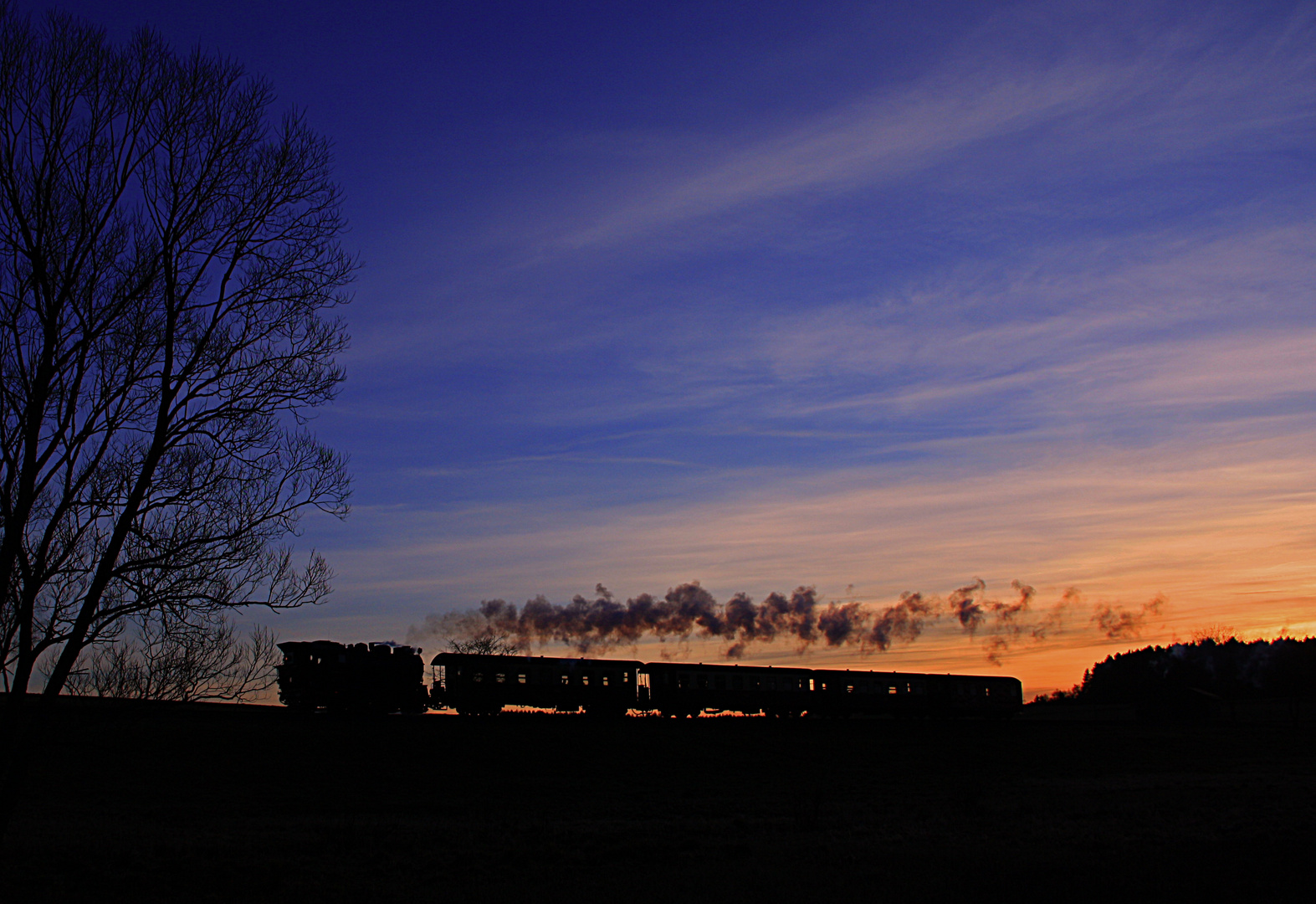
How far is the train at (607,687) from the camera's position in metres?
38.8

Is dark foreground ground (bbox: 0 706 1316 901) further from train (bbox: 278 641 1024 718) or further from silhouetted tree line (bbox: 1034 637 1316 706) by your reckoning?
silhouetted tree line (bbox: 1034 637 1316 706)

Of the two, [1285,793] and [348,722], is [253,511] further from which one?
[1285,793]

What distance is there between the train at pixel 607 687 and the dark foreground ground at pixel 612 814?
3018mm

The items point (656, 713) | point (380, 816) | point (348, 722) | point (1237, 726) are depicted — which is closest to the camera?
point (380, 816)

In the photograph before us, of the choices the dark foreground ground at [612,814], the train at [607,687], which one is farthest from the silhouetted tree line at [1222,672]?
the dark foreground ground at [612,814]

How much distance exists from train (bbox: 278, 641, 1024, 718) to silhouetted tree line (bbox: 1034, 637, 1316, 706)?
46513 millimetres

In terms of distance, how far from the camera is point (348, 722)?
114 feet

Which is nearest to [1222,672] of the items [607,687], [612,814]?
[607,687]

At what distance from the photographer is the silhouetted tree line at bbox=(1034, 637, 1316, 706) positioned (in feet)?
328

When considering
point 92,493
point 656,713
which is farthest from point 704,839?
point 656,713

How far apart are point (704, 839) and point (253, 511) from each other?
13.0 meters

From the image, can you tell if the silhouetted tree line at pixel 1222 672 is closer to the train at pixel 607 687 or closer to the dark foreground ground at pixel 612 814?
the train at pixel 607 687

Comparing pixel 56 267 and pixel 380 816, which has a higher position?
pixel 56 267

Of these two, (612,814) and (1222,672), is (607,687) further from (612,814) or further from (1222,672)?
(1222,672)
